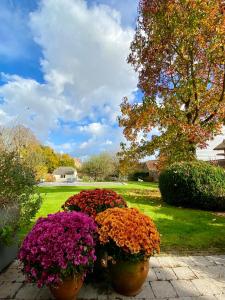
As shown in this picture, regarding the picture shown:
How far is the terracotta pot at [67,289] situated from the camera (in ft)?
13.3

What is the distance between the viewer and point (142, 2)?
52.1 ft

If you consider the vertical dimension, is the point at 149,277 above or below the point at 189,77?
below

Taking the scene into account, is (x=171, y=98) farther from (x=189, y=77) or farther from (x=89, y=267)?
(x=89, y=267)

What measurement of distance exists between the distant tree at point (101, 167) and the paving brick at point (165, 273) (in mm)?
48117

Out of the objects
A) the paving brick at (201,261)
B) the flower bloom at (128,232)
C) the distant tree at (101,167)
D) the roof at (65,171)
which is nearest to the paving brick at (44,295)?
the flower bloom at (128,232)

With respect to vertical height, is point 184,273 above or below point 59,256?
below

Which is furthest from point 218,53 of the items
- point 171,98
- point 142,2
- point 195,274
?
point 195,274

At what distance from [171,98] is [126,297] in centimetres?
1282

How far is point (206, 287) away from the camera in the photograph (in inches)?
187

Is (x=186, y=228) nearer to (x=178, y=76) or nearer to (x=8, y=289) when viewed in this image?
(x=8, y=289)

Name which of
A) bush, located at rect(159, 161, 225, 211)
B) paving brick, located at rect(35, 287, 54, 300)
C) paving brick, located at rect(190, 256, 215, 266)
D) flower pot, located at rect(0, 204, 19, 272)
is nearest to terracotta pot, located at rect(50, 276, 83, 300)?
paving brick, located at rect(35, 287, 54, 300)

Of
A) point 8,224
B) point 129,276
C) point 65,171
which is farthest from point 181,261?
point 65,171

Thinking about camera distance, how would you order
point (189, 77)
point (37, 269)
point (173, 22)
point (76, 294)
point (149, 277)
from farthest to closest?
point (189, 77)
point (173, 22)
point (149, 277)
point (76, 294)
point (37, 269)

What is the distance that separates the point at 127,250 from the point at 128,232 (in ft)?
0.94
